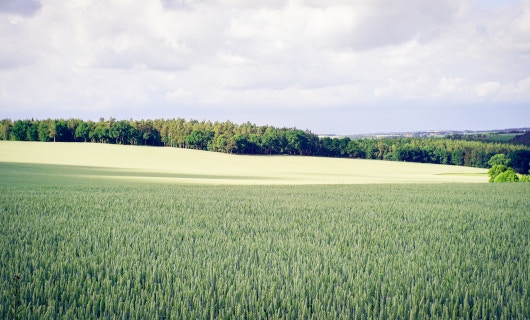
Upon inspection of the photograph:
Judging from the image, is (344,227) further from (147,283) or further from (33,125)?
(33,125)

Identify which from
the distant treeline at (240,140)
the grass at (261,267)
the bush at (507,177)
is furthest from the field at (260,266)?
the distant treeline at (240,140)

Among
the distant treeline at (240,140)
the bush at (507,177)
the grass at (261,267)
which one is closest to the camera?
the grass at (261,267)

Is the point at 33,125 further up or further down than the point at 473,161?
further up

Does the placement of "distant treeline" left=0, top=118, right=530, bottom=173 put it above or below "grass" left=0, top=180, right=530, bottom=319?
above

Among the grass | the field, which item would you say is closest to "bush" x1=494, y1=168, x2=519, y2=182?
the field

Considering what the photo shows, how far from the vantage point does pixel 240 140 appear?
4437 inches

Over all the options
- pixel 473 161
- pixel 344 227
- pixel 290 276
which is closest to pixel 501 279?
pixel 290 276

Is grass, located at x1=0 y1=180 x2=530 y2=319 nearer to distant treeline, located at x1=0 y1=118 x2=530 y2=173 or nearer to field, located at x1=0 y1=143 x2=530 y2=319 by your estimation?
field, located at x1=0 y1=143 x2=530 y2=319

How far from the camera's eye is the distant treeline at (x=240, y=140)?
113688 millimetres

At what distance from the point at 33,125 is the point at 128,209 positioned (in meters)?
115

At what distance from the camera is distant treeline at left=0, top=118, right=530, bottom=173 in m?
114

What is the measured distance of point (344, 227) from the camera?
13164 mm

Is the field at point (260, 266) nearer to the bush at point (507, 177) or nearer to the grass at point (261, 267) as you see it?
the grass at point (261, 267)

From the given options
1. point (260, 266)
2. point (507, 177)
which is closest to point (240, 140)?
point (507, 177)
